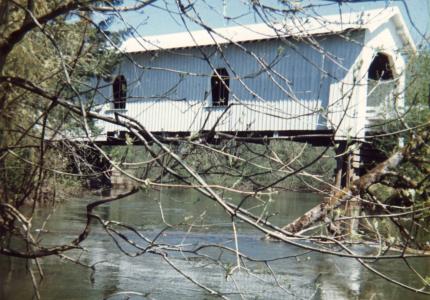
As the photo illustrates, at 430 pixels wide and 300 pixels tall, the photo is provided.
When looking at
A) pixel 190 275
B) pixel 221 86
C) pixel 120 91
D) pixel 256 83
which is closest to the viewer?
pixel 120 91

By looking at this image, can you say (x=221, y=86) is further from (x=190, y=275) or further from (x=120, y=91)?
(x=120, y=91)

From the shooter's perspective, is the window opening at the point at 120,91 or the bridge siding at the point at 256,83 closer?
the window opening at the point at 120,91

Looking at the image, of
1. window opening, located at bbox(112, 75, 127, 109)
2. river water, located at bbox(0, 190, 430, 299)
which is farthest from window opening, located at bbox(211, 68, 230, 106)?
river water, located at bbox(0, 190, 430, 299)

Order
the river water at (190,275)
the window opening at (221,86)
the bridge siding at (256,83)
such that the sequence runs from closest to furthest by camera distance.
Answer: the window opening at (221,86)
the river water at (190,275)
the bridge siding at (256,83)

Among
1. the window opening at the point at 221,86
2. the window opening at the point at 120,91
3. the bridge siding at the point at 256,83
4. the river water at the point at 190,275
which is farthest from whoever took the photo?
the bridge siding at the point at 256,83

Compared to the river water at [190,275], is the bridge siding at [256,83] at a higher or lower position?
higher

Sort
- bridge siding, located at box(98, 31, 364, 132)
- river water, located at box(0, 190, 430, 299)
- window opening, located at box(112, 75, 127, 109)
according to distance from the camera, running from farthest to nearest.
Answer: bridge siding, located at box(98, 31, 364, 132) → river water, located at box(0, 190, 430, 299) → window opening, located at box(112, 75, 127, 109)

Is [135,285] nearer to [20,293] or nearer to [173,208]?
[20,293]

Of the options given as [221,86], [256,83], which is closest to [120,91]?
[221,86]

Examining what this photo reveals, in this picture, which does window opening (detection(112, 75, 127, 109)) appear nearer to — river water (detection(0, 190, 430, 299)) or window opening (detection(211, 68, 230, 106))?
window opening (detection(211, 68, 230, 106))

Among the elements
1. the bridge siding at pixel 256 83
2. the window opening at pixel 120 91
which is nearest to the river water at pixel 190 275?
the window opening at pixel 120 91

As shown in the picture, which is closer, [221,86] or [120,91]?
[120,91]

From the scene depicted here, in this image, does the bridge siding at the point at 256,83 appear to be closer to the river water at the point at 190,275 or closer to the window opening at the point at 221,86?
the window opening at the point at 221,86

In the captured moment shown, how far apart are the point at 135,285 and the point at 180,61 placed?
1073 cm
